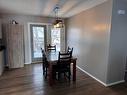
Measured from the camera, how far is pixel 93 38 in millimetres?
3467

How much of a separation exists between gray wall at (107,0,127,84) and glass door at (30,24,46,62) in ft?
11.5

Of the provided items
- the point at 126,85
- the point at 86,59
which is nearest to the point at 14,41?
the point at 86,59

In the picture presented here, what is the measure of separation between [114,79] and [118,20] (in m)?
1.73

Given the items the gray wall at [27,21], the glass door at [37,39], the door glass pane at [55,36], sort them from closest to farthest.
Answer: the gray wall at [27,21] < the glass door at [37,39] < the door glass pane at [55,36]

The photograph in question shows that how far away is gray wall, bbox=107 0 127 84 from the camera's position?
2.75 m

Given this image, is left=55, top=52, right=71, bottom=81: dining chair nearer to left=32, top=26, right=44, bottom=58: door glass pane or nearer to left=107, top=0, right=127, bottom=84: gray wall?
left=107, top=0, right=127, bottom=84: gray wall

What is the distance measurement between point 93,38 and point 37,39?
118 inches

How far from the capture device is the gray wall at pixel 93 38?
2.92 metres

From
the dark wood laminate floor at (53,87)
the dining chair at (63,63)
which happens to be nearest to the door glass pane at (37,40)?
the dark wood laminate floor at (53,87)

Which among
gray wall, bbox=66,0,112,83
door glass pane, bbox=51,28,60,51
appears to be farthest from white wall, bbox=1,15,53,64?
gray wall, bbox=66,0,112,83

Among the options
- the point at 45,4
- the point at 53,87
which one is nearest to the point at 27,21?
the point at 45,4

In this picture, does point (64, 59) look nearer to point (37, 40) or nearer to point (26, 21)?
point (37, 40)

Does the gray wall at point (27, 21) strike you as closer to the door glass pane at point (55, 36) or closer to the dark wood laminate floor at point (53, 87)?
the door glass pane at point (55, 36)

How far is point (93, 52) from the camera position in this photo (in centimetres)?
351
